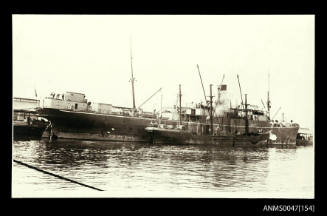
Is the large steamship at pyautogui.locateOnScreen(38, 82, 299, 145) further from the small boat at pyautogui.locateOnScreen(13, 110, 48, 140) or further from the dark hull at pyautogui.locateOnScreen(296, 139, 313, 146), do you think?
the dark hull at pyautogui.locateOnScreen(296, 139, 313, 146)

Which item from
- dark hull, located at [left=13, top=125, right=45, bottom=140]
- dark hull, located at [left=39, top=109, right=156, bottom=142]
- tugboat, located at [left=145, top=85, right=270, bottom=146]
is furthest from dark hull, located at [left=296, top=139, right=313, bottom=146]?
dark hull, located at [left=13, top=125, right=45, bottom=140]

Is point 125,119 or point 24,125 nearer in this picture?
point 24,125

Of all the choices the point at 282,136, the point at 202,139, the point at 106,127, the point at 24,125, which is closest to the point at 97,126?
the point at 106,127

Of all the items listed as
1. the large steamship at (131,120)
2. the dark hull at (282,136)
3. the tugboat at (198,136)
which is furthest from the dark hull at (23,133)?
the dark hull at (282,136)

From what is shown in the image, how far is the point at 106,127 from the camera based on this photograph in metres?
13.9

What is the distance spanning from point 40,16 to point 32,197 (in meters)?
3.69

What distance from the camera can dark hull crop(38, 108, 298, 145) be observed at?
12.2m

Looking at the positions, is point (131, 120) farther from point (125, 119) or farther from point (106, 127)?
point (106, 127)

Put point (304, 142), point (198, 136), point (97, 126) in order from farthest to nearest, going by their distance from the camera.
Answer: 1. point (198, 136)
2. point (97, 126)
3. point (304, 142)

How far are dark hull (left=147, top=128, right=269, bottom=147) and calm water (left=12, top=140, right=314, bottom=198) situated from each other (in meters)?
1.99

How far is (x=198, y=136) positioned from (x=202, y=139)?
92 centimetres

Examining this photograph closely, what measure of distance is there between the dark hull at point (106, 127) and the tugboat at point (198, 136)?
256 mm

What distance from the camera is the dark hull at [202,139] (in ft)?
40.3
